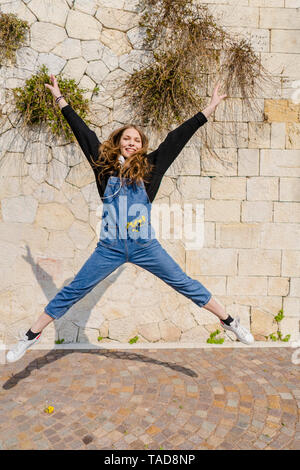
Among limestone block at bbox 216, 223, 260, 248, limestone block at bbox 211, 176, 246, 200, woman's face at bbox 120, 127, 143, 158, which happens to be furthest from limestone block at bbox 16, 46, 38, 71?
limestone block at bbox 216, 223, 260, 248

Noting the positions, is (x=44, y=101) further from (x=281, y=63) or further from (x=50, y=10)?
(x=281, y=63)

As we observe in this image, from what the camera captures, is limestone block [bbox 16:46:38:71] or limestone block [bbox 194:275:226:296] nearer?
limestone block [bbox 16:46:38:71]

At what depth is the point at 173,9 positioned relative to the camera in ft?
12.1

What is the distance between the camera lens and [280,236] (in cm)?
404

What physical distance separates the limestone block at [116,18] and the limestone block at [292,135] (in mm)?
2070

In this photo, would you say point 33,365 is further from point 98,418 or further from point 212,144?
point 212,144

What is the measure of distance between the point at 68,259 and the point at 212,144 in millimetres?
2115

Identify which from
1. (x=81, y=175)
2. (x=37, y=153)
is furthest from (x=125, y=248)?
(x=37, y=153)

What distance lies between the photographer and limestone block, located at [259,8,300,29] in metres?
3.81

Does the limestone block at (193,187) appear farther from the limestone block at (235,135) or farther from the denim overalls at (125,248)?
the denim overalls at (125,248)

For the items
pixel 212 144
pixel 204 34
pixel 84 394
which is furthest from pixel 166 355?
pixel 204 34

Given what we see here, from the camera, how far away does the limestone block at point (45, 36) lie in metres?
3.71

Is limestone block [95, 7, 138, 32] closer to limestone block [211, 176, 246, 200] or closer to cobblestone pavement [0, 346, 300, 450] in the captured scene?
limestone block [211, 176, 246, 200]

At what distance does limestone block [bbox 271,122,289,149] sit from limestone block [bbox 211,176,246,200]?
54 centimetres
